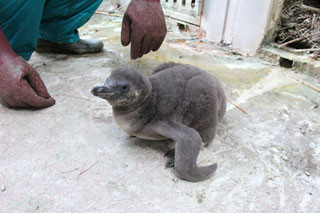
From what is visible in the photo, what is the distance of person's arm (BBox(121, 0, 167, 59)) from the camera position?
1860mm

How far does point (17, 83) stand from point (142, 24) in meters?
0.96

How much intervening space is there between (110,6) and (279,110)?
4.94 m

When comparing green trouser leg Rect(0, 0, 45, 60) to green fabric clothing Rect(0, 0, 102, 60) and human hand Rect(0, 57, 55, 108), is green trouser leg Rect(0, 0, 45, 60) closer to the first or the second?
green fabric clothing Rect(0, 0, 102, 60)

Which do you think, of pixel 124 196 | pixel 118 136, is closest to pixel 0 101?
pixel 118 136

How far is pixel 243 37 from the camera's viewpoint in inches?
124

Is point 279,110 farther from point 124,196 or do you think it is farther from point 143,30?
point 124,196

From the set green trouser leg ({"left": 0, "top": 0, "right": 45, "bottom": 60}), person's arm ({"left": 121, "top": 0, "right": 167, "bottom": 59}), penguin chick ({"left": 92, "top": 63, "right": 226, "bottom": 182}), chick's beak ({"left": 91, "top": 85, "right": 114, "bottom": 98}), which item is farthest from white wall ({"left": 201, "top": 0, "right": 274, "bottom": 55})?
chick's beak ({"left": 91, "top": 85, "right": 114, "bottom": 98})

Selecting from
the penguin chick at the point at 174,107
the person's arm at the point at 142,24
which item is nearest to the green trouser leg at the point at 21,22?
the person's arm at the point at 142,24

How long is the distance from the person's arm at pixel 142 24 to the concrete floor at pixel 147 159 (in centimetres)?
56

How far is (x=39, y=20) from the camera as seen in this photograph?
7.43ft

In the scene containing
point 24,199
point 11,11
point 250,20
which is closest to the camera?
point 24,199

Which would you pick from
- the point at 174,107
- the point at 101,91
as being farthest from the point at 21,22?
the point at 174,107

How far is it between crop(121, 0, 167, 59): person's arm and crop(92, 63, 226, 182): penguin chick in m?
0.53

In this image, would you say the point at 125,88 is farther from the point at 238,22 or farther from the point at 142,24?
the point at 238,22
